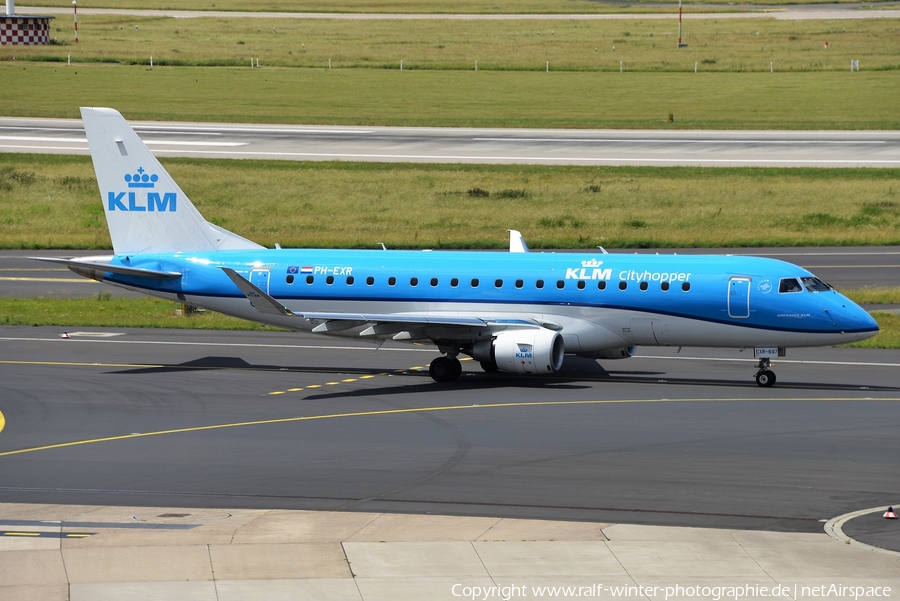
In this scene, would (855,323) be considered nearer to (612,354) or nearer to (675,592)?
(612,354)

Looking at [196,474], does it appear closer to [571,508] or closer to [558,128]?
[571,508]

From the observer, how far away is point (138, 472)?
93.5ft

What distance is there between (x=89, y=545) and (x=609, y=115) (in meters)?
Result: 91.4

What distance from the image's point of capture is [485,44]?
152 meters

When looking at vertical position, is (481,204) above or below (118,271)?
above

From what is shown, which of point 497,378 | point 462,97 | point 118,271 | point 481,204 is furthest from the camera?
point 462,97

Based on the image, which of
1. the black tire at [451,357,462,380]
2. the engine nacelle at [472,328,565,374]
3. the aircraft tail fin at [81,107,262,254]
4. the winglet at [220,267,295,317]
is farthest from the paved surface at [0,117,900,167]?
the winglet at [220,267,295,317]

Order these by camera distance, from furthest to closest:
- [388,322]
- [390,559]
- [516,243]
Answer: [516,243] < [388,322] < [390,559]

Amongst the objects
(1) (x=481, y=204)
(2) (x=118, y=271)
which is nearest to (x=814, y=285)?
(2) (x=118, y=271)

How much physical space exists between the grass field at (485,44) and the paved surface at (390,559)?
4497 inches

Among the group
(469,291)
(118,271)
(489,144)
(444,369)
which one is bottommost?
(444,369)

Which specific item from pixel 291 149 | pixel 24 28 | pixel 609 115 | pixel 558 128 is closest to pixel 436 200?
pixel 291 149

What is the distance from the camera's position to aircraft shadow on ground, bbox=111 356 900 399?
3850cm

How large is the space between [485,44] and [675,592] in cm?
13646
